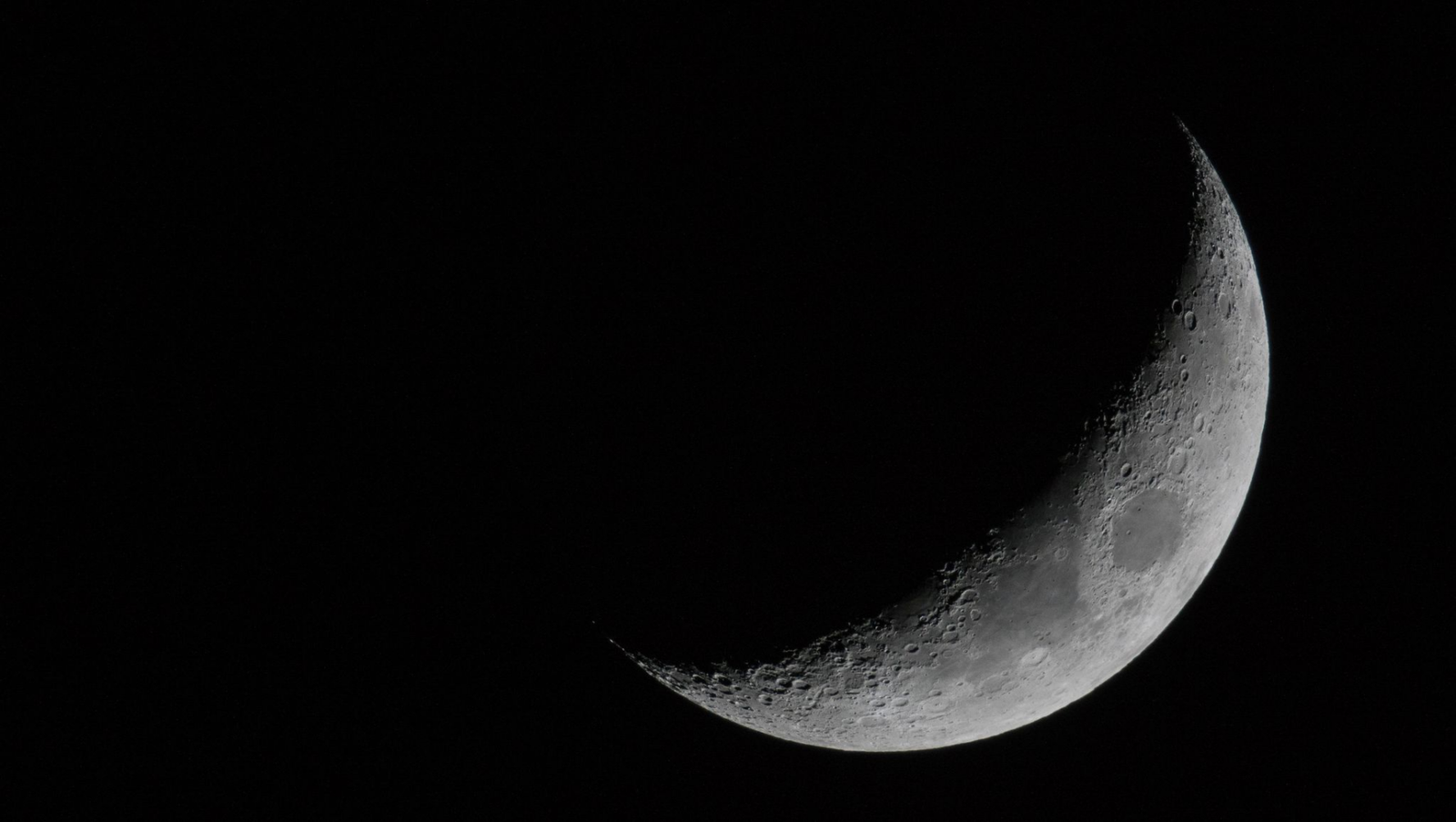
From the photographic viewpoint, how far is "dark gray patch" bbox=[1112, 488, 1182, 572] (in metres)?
2.35

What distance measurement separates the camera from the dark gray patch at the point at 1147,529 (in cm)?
235

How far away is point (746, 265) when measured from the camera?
79.4 inches

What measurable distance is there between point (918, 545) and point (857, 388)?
0.48 metres

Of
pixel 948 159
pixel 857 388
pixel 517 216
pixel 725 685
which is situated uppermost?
pixel 517 216

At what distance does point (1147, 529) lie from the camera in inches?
94.1

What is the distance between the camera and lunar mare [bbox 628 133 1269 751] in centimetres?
227

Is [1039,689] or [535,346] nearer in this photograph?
[535,346]

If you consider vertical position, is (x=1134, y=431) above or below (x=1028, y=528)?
above

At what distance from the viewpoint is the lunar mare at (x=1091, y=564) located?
2.27 meters

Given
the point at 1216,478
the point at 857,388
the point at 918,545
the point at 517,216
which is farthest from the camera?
the point at 1216,478

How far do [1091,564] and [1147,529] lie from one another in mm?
204

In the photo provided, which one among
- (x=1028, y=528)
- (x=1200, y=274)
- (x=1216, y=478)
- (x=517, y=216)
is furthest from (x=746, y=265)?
(x=1216, y=478)

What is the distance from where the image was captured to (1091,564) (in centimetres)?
236

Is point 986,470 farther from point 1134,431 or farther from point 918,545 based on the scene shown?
point 1134,431
